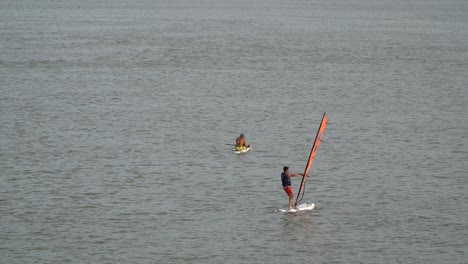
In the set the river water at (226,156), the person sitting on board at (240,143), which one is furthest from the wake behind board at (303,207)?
the person sitting on board at (240,143)

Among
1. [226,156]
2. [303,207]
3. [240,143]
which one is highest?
[240,143]

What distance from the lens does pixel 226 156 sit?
4150 centimetres

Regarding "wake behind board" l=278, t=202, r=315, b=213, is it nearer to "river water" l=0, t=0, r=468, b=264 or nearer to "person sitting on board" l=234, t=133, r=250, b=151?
"river water" l=0, t=0, r=468, b=264

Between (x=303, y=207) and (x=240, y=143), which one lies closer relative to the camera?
(x=303, y=207)

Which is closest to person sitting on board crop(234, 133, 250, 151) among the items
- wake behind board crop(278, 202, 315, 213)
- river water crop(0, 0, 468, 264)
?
river water crop(0, 0, 468, 264)

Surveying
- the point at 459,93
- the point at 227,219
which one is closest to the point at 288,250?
the point at 227,219

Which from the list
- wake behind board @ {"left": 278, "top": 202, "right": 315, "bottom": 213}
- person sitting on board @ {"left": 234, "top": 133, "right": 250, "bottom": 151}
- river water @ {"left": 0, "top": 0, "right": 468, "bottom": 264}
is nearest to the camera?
river water @ {"left": 0, "top": 0, "right": 468, "bottom": 264}

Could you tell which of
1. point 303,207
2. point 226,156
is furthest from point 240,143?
point 303,207

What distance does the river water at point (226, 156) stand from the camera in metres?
29.0

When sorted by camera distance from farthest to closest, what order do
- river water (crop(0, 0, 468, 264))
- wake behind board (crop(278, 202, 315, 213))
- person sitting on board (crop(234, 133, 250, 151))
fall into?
person sitting on board (crop(234, 133, 250, 151))
wake behind board (crop(278, 202, 315, 213))
river water (crop(0, 0, 468, 264))

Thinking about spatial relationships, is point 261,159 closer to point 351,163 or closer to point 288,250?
point 351,163

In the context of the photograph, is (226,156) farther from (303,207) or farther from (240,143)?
(303,207)

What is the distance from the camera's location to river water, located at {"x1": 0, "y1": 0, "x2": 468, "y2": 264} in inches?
1143

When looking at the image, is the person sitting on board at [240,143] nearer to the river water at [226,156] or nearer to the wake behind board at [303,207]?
the river water at [226,156]
